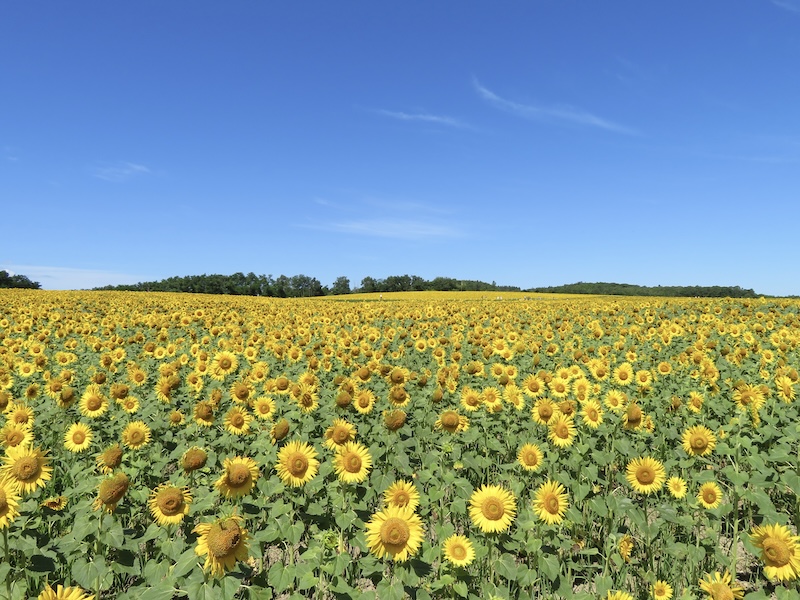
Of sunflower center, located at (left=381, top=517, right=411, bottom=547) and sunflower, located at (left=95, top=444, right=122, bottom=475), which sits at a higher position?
sunflower, located at (left=95, top=444, right=122, bottom=475)

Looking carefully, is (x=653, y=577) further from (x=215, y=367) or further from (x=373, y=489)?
(x=215, y=367)

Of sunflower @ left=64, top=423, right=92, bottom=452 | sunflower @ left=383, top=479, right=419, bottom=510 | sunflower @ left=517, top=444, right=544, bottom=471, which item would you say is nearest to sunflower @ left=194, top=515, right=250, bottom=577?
sunflower @ left=383, top=479, right=419, bottom=510

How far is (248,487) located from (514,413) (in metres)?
5.10

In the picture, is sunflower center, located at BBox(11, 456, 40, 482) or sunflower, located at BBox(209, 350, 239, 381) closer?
sunflower center, located at BBox(11, 456, 40, 482)

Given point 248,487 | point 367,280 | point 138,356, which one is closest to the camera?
point 248,487

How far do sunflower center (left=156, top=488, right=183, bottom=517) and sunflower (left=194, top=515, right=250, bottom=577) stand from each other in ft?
1.59

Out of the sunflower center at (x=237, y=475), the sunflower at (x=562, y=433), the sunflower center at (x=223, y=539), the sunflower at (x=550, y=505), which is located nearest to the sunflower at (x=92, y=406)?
the sunflower center at (x=237, y=475)

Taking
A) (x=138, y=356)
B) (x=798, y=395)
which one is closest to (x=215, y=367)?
(x=138, y=356)

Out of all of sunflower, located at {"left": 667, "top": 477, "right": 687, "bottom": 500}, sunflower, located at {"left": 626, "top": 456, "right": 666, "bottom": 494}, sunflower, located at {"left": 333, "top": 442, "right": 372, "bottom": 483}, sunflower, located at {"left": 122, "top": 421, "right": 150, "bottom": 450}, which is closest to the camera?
sunflower, located at {"left": 333, "top": 442, "right": 372, "bottom": 483}

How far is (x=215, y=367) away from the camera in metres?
9.33

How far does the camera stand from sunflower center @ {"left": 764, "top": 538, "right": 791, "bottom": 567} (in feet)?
11.6

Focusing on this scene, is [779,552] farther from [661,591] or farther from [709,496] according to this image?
[709,496]

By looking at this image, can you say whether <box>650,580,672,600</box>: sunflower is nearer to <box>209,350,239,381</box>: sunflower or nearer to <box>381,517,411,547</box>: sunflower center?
<box>381,517,411,547</box>: sunflower center

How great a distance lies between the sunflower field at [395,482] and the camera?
142 inches
